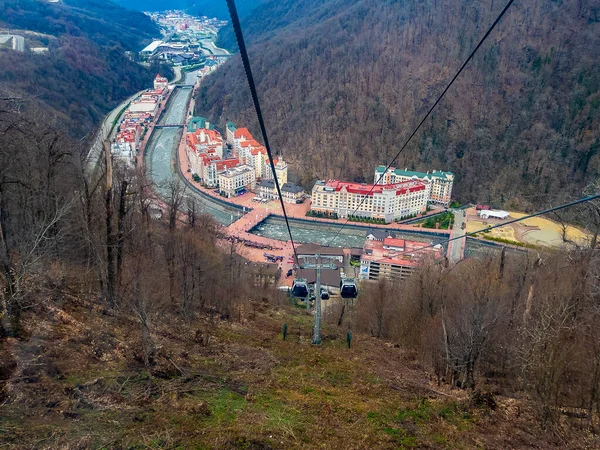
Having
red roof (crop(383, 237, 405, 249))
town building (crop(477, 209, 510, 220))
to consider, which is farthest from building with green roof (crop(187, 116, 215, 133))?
town building (crop(477, 209, 510, 220))

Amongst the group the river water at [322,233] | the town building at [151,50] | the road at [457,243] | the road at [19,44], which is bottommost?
the river water at [322,233]

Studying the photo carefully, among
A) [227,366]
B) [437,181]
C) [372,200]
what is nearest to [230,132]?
[372,200]

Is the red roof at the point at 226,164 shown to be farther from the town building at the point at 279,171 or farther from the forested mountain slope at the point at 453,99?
the forested mountain slope at the point at 453,99

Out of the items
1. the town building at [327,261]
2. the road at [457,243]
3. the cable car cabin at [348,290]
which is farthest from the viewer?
the road at [457,243]

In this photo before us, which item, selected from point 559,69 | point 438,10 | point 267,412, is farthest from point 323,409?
point 438,10

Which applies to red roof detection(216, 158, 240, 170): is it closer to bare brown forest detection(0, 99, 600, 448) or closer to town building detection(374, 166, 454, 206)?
town building detection(374, 166, 454, 206)

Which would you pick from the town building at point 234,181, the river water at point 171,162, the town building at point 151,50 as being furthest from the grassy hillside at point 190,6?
the town building at point 234,181
